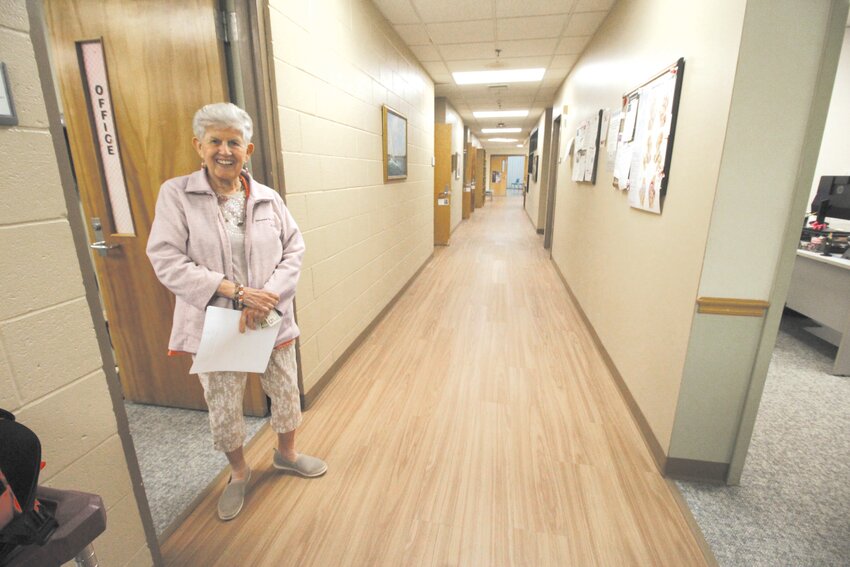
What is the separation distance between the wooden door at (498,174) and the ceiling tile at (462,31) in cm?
1972

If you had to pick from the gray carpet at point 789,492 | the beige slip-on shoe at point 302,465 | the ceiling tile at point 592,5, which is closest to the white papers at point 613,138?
the ceiling tile at point 592,5

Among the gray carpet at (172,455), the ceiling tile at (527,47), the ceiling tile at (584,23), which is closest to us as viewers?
the gray carpet at (172,455)

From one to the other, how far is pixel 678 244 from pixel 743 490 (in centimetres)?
112

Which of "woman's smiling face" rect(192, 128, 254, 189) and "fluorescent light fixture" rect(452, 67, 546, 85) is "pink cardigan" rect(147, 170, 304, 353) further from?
"fluorescent light fixture" rect(452, 67, 546, 85)

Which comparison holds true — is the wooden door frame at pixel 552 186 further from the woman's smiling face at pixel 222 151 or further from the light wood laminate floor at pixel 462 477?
the woman's smiling face at pixel 222 151

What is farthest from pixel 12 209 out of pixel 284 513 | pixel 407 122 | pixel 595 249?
pixel 407 122

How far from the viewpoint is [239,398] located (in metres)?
1.62

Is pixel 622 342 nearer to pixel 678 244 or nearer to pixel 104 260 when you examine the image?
pixel 678 244

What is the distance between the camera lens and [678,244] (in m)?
1.85

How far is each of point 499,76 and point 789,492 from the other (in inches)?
221

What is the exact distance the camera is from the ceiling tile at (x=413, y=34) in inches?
152

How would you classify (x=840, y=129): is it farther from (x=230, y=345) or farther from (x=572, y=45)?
(x=230, y=345)

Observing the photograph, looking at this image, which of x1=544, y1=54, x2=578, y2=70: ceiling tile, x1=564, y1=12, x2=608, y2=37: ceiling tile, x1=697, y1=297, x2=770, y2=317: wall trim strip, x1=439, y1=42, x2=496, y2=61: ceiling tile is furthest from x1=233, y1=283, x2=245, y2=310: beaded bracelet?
x1=544, y1=54, x2=578, y2=70: ceiling tile

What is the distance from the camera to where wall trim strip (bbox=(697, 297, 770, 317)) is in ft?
5.26
